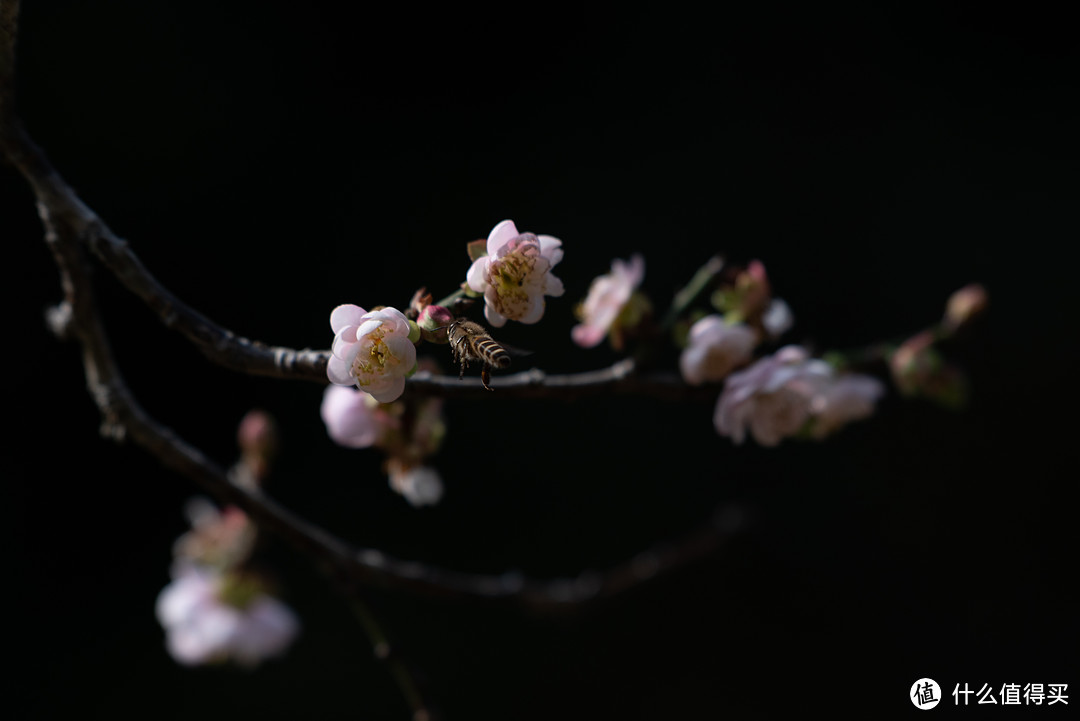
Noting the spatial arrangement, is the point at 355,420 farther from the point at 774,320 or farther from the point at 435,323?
the point at 774,320

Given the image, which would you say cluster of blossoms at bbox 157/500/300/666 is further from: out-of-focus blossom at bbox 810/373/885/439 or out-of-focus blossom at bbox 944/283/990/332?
out-of-focus blossom at bbox 944/283/990/332

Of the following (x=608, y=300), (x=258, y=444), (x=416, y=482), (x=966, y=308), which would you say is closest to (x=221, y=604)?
(x=258, y=444)

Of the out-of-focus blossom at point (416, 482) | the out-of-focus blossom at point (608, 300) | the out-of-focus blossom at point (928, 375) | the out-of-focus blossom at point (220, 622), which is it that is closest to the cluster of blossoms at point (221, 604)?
the out-of-focus blossom at point (220, 622)

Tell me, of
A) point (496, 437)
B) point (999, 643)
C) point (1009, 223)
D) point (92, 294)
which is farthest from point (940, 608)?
point (92, 294)

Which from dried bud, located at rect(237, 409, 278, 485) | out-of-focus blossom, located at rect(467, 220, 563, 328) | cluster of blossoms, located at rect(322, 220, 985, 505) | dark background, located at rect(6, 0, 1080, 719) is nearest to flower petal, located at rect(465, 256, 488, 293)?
out-of-focus blossom, located at rect(467, 220, 563, 328)

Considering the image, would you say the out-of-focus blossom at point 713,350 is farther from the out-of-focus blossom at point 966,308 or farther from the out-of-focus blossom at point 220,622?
the out-of-focus blossom at point 220,622
